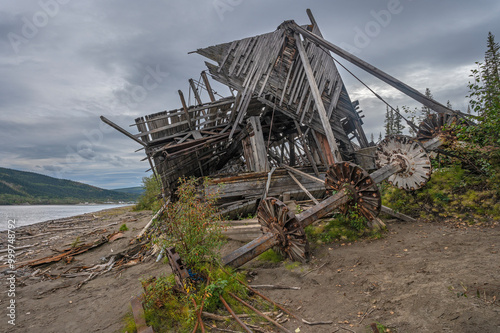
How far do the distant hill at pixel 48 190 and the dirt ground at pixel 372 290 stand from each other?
107330 millimetres

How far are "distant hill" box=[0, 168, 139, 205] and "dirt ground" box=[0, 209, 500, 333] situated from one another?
10733cm

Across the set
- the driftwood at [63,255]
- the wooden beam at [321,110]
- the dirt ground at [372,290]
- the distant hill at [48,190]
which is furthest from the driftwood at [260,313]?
the distant hill at [48,190]

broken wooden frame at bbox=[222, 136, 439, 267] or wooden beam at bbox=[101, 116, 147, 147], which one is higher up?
wooden beam at bbox=[101, 116, 147, 147]

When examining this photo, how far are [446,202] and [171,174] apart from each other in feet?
36.1

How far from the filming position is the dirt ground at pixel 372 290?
3014 mm

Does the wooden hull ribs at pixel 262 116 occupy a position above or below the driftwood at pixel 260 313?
above

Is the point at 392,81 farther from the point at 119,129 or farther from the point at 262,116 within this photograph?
the point at 119,129

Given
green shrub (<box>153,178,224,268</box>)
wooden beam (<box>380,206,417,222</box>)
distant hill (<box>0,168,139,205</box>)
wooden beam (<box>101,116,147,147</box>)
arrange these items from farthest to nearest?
distant hill (<box>0,168,139,205</box>) → wooden beam (<box>101,116,147,147</box>) → wooden beam (<box>380,206,417,222</box>) → green shrub (<box>153,178,224,268</box>)

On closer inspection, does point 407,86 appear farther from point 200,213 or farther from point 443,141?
point 200,213

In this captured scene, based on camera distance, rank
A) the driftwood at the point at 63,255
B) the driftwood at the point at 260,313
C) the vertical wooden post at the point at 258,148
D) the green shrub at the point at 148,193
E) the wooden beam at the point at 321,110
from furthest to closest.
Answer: the green shrub at the point at 148,193 < the vertical wooden post at the point at 258,148 < the driftwood at the point at 63,255 < the wooden beam at the point at 321,110 < the driftwood at the point at 260,313

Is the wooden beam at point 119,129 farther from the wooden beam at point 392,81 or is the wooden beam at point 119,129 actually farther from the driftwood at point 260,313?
the driftwood at point 260,313

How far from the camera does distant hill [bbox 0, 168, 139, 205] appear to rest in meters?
102

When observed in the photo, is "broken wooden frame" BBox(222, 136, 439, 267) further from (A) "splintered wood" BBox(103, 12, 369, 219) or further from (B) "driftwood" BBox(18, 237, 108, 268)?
(B) "driftwood" BBox(18, 237, 108, 268)

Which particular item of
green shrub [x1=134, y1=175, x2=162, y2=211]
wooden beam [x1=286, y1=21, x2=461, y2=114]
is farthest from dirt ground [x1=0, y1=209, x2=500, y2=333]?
green shrub [x1=134, y1=175, x2=162, y2=211]
